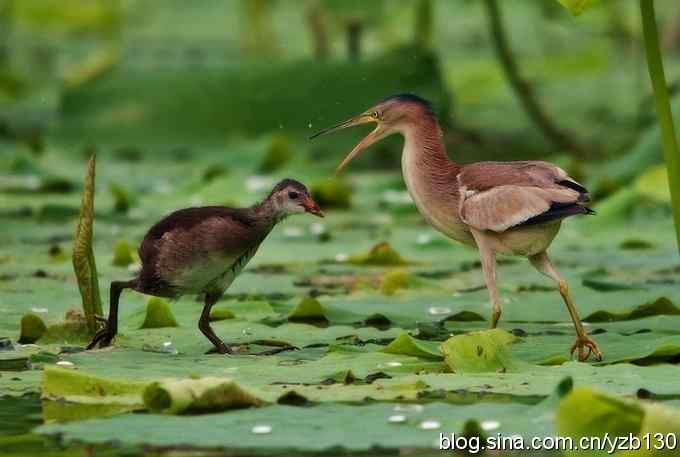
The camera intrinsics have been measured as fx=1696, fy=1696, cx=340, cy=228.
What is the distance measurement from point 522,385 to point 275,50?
11367mm

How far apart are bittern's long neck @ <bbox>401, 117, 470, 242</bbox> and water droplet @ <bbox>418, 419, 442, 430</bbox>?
1.62 metres

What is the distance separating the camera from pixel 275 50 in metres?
15.4

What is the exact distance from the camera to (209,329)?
16.8 ft

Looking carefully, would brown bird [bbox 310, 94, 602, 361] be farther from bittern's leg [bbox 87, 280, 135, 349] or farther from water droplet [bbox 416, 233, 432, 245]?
water droplet [bbox 416, 233, 432, 245]

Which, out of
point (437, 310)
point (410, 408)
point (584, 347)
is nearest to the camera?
point (410, 408)

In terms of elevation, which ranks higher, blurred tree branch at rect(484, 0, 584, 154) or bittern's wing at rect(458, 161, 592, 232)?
blurred tree branch at rect(484, 0, 584, 154)

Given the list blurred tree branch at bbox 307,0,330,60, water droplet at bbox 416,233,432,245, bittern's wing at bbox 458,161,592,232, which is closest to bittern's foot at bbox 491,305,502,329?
bittern's wing at bbox 458,161,592,232

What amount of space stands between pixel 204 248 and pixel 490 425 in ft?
5.20

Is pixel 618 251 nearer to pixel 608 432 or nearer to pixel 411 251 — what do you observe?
pixel 411 251

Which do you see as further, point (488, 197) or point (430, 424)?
point (488, 197)

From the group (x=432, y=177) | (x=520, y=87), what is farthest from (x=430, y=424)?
(x=520, y=87)

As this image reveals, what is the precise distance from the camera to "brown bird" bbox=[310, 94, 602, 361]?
16.6 ft

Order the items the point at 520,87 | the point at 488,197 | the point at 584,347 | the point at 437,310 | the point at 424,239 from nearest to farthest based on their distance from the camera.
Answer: the point at 584,347, the point at 488,197, the point at 437,310, the point at 424,239, the point at 520,87

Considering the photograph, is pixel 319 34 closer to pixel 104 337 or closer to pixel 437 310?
pixel 437 310
